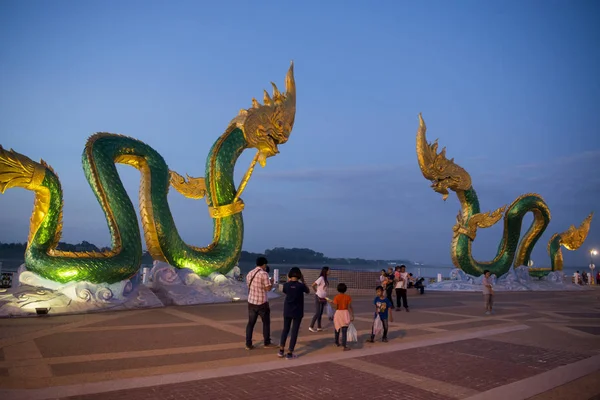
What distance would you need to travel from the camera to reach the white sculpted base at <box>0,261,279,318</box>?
949cm

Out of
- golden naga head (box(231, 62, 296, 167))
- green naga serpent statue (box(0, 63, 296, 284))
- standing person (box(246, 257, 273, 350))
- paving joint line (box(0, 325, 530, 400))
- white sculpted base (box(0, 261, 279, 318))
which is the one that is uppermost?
golden naga head (box(231, 62, 296, 167))

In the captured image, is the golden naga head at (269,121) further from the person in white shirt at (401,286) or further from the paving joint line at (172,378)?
the paving joint line at (172,378)

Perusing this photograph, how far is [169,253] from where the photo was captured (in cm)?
1262

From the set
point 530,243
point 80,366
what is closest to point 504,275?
point 530,243

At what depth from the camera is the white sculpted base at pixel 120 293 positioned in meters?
9.49

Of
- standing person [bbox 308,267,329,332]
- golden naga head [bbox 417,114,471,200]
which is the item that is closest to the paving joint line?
standing person [bbox 308,267,329,332]

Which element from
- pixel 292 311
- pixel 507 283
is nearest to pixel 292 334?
pixel 292 311

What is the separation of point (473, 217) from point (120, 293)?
1656cm

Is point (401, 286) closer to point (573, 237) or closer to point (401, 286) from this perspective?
point (401, 286)

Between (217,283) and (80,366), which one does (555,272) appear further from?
(80,366)

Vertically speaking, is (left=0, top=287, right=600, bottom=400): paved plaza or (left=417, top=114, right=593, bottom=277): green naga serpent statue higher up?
(left=417, top=114, right=593, bottom=277): green naga serpent statue

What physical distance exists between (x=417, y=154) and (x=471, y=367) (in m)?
15.6

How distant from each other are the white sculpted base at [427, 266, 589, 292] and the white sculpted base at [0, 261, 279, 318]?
11923 millimetres

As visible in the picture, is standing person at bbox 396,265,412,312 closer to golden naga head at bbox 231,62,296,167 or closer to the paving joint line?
the paving joint line
